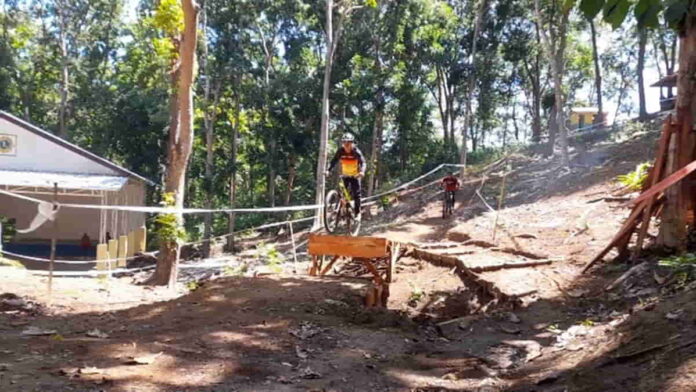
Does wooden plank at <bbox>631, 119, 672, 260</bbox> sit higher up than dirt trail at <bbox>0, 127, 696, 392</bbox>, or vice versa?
wooden plank at <bbox>631, 119, 672, 260</bbox>

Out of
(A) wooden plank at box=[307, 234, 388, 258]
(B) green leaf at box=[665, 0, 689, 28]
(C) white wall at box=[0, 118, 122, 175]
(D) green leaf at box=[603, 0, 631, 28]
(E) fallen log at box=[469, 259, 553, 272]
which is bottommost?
(E) fallen log at box=[469, 259, 553, 272]

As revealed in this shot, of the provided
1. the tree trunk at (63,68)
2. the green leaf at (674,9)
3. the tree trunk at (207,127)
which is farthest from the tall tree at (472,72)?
the green leaf at (674,9)

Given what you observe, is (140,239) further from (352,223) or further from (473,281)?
(473,281)

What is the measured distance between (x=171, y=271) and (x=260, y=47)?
689 inches

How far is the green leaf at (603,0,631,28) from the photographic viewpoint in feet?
9.12

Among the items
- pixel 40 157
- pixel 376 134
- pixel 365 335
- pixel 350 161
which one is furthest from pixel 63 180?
pixel 365 335

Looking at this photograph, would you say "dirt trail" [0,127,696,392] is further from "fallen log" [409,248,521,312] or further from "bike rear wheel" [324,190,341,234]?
"bike rear wheel" [324,190,341,234]

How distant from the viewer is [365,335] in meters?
5.35

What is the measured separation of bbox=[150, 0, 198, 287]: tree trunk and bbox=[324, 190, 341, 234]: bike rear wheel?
2805 mm

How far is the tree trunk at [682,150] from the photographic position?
20.6 ft

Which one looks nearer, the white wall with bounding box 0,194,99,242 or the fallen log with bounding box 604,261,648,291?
the fallen log with bounding box 604,261,648,291

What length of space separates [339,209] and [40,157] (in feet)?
44.2

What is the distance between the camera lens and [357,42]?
2488 centimetres

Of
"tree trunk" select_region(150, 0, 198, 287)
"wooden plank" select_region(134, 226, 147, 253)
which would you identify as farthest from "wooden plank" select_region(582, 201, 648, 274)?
"wooden plank" select_region(134, 226, 147, 253)
